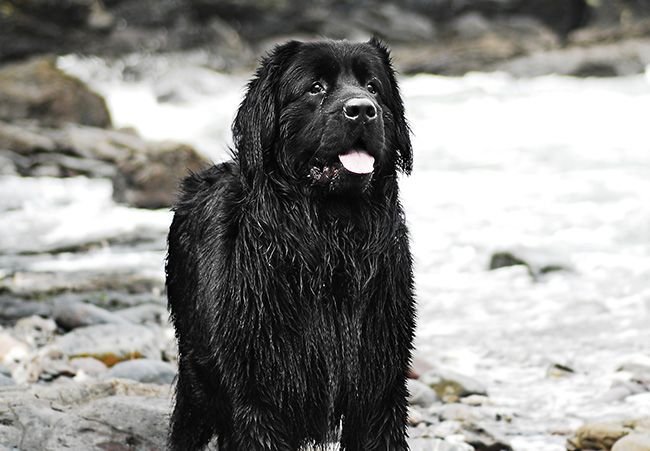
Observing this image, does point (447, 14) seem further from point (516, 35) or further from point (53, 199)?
point (53, 199)

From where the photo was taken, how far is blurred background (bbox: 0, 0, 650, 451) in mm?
5547

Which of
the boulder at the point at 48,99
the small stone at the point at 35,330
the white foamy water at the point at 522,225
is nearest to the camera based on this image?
the white foamy water at the point at 522,225

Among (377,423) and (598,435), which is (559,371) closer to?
A: (598,435)

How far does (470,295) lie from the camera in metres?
8.59

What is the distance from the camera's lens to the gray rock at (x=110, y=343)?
6.48 meters

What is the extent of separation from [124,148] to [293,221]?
1335 cm

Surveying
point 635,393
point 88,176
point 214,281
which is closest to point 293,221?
point 214,281

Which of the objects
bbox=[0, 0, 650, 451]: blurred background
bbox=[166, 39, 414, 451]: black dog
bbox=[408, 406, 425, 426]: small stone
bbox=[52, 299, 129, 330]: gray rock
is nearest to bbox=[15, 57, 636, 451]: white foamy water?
bbox=[0, 0, 650, 451]: blurred background

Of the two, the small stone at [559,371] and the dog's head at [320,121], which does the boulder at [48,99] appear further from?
the dog's head at [320,121]

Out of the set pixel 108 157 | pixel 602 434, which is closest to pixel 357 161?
pixel 602 434

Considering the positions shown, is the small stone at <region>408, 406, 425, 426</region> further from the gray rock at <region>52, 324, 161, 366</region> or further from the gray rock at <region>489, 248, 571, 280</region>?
the gray rock at <region>489, 248, 571, 280</region>

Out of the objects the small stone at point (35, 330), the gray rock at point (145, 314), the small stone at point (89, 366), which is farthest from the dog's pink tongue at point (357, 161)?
the gray rock at point (145, 314)

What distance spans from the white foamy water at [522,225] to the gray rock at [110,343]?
4.94 ft

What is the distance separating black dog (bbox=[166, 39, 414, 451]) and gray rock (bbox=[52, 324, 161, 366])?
117 inches
